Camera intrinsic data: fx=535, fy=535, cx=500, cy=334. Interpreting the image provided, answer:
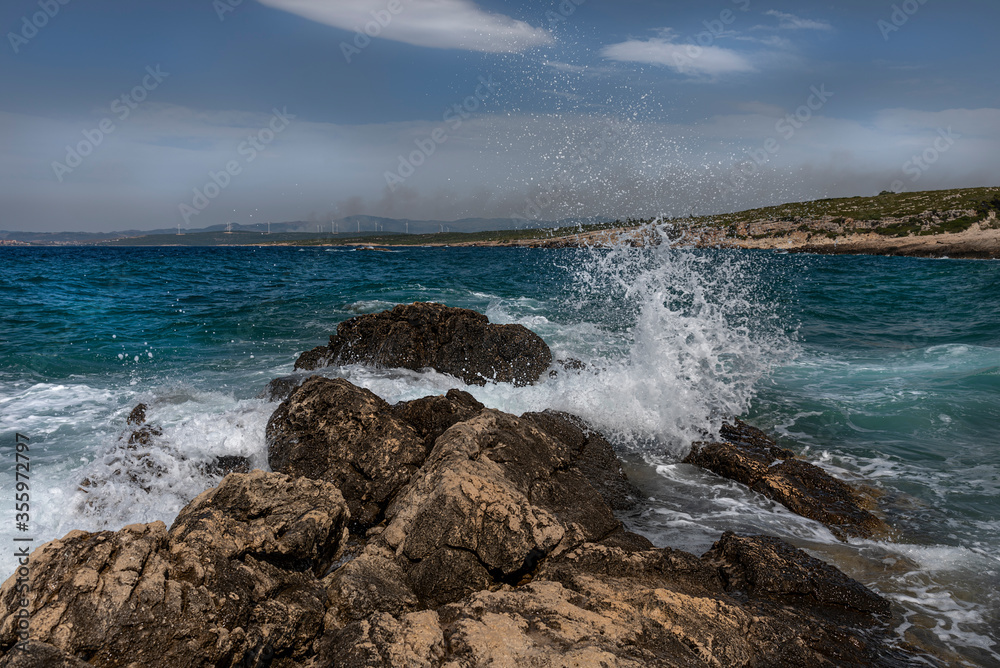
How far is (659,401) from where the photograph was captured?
9.17 m

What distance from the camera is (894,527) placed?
5.95 meters

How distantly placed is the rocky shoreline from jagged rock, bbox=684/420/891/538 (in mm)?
40

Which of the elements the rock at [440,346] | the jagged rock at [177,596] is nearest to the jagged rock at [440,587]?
the jagged rock at [177,596]

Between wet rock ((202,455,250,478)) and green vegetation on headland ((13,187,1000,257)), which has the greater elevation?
green vegetation on headland ((13,187,1000,257))

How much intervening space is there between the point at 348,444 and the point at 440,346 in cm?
556

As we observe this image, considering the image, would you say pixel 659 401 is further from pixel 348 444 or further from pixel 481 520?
pixel 481 520

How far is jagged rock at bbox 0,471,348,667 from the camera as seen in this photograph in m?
2.83

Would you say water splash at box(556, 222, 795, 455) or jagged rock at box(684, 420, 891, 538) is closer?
jagged rock at box(684, 420, 891, 538)

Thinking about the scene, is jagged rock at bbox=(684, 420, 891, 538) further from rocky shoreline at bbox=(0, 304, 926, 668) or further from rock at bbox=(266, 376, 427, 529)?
rock at bbox=(266, 376, 427, 529)

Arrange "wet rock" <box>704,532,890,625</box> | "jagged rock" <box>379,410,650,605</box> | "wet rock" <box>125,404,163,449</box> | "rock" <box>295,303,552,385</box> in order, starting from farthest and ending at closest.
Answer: "rock" <box>295,303,552,385</box> < "wet rock" <box>125,404,163,449</box> < "wet rock" <box>704,532,890,625</box> < "jagged rock" <box>379,410,650,605</box>

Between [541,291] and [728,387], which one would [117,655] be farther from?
[541,291]

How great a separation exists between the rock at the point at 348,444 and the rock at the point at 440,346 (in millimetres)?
4483

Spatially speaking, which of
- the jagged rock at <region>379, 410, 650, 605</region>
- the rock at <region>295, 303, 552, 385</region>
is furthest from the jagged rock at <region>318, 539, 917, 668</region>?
the rock at <region>295, 303, 552, 385</region>

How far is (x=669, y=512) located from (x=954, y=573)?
8.54 feet
